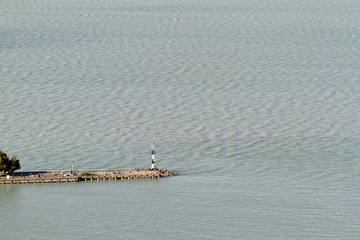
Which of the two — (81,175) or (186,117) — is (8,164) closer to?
(81,175)

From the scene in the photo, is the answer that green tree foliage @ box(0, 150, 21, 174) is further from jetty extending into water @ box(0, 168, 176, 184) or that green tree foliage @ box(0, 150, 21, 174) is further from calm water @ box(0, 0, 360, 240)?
calm water @ box(0, 0, 360, 240)

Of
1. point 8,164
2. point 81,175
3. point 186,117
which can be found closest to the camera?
point 8,164

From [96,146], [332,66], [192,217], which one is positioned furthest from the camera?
[332,66]

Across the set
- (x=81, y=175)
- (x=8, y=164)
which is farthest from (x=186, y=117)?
(x=8, y=164)

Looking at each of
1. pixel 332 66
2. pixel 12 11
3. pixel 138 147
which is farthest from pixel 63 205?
pixel 12 11

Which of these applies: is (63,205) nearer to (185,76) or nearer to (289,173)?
(289,173)

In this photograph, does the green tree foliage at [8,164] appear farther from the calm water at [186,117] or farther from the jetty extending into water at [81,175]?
the calm water at [186,117]
